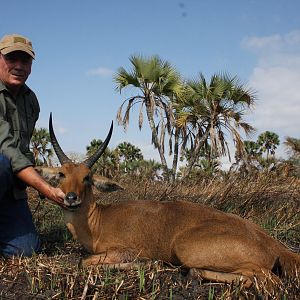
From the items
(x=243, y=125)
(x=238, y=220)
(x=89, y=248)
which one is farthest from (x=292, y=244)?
(x=243, y=125)

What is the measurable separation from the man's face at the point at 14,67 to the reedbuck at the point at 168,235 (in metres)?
0.81

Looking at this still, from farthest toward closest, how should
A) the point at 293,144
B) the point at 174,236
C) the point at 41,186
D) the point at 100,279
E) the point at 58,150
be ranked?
the point at 293,144 → the point at 58,150 → the point at 174,236 → the point at 41,186 → the point at 100,279

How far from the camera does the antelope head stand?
15.8 ft

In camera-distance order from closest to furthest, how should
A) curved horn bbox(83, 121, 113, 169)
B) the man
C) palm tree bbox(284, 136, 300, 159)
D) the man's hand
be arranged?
the man's hand → the man → curved horn bbox(83, 121, 113, 169) → palm tree bbox(284, 136, 300, 159)

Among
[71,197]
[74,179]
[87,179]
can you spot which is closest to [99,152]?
[87,179]

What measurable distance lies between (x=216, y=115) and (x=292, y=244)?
21.5 meters

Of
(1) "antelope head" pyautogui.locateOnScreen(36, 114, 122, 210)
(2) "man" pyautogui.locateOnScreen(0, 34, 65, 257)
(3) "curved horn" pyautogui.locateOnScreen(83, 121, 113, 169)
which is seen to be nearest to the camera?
(1) "antelope head" pyautogui.locateOnScreen(36, 114, 122, 210)

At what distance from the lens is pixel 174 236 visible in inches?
190

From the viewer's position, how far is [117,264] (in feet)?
14.8

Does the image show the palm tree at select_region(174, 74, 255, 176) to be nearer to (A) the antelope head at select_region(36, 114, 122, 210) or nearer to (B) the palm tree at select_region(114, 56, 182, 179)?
(B) the palm tree at select_region(114, 56, 182, 179)

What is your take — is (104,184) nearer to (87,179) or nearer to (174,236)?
(87,179)

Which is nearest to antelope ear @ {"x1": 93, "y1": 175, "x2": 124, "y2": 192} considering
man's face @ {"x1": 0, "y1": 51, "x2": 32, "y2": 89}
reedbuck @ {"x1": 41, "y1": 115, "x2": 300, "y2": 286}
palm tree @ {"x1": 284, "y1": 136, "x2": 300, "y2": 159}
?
reedbuck @ {"x1": 41, "y1": 115, "x2": 300, "y2": 286}

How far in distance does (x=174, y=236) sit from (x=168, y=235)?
0.10 meters

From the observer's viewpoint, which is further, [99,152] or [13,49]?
[99,152]
